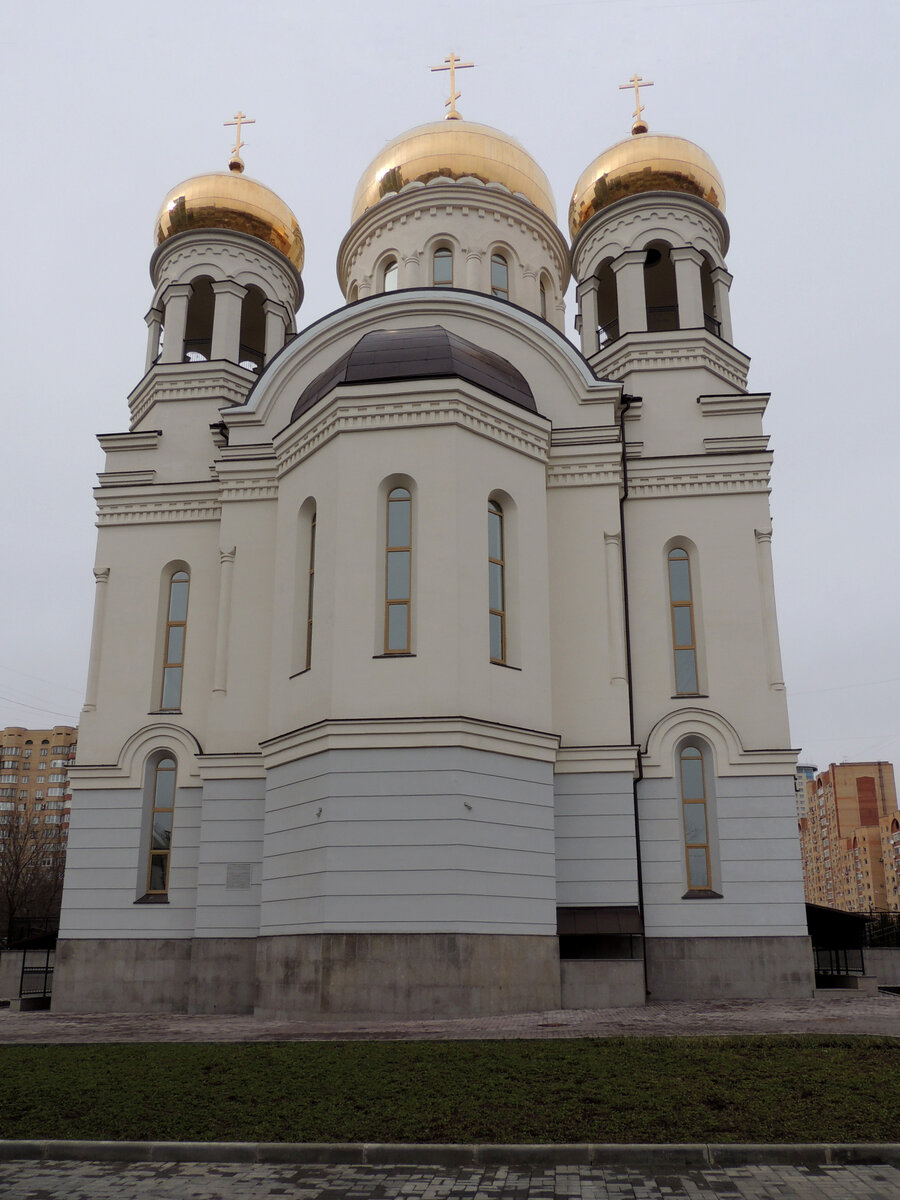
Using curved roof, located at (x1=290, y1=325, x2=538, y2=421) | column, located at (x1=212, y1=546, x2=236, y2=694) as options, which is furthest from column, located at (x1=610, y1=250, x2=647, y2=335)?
column, located at (x1=212, y1=546, x2=236, y2=694)

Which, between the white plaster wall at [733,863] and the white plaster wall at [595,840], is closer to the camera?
the white plaster wall at [595,840]

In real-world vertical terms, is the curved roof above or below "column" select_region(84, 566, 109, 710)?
above

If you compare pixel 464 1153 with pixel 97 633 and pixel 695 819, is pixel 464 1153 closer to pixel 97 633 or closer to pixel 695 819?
pixel 695 819

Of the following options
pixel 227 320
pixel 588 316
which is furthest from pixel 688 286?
pixel 227 320

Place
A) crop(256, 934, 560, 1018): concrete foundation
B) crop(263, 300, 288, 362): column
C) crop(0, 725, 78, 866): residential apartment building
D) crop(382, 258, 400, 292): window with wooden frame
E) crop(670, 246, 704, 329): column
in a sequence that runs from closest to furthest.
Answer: crop(256, 934, 560, 1018): concrete foundation, crop(670, 246, 704, 329): column, crop(263, 300, 288, 362): column, crop(382, 258, 400, 292): window with wooden frame, crop(0, 725, 78, 866): residential apartment building

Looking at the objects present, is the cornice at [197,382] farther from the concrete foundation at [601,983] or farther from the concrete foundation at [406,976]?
the concrete foundation at [601,983]

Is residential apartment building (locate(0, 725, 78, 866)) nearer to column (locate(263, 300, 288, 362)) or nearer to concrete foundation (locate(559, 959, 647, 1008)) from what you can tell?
column (locate(263, 300, 288, 362))

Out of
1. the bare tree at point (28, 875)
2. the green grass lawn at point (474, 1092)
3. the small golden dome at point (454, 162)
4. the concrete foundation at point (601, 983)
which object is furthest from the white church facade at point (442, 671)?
the bare tree at point (28, 875)

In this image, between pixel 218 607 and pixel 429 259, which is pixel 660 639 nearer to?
pixel 218 607

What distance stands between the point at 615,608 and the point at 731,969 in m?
4.88

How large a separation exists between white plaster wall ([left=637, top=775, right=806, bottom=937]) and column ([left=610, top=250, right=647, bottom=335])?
7.75m

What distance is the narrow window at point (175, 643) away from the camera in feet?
52.3

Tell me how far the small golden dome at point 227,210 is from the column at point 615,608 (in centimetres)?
928

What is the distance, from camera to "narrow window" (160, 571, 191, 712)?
1593 cm
